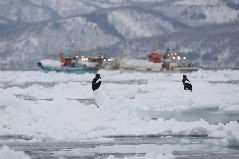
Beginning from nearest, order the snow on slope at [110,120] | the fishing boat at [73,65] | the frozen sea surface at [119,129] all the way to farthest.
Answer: the frozen sea surface at [119,129], the snow on slope at [110,120], the fishing boat at [73,65]

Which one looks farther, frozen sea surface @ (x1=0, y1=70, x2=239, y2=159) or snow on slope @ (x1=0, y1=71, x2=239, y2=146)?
snow on slope @ (x1=0, y1=71, x2=239, y2=146)

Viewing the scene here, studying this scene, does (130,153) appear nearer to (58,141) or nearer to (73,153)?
(73,153)

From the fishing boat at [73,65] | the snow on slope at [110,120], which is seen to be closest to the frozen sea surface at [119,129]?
the snow on slope at [110,120]

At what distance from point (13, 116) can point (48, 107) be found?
2661mm

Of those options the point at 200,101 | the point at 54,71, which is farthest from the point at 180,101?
the point at 54,71

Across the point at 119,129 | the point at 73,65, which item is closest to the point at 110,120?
the point at 119,129

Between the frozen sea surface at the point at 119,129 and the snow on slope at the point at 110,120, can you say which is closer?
the frozen sea surface at the point at 119,129

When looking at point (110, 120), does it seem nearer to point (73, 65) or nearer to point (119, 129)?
point (119, 129)

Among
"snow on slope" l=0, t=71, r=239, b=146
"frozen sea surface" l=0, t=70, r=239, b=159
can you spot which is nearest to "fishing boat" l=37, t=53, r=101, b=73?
"snow on slope" l=0, t=71, r=239, b=146

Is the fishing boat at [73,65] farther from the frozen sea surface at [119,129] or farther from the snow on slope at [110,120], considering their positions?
the frozen sea surface at [119,129]

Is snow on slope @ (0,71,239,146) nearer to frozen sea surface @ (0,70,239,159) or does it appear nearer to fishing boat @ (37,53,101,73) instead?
frozen sea surface @ (0,70,239,159)

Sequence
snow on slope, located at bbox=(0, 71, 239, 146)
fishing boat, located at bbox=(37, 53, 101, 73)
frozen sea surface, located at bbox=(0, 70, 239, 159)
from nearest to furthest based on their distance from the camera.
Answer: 1. frozen sea surface, located at bbox=(0, 70, 239, 159)
2. snow on slope, located at bbox=(0, 71, 239, 146)
3. fishing boat, located at bbox=(37, 53, 101, 73)

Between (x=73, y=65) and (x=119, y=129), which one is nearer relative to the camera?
(x=119, y=129)

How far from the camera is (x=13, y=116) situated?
89.9 ft
